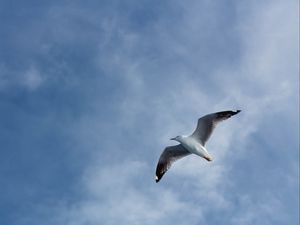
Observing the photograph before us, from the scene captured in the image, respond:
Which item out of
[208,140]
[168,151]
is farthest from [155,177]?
[208,140]

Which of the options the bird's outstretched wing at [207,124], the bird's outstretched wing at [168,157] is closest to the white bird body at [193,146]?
the bird's outstretched wing at [207,124]

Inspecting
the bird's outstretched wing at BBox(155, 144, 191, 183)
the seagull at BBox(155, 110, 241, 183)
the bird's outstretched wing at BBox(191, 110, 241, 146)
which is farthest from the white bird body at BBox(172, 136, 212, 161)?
the bird's outstretched wing at BBox(155, 144, 191, 183)

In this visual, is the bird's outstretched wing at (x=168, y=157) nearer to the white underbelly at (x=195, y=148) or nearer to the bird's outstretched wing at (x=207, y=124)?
the white underbelly at (x=195, y=148)

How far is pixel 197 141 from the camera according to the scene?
143 ft

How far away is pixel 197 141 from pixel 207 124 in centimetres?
147

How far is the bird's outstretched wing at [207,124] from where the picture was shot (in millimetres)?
42031

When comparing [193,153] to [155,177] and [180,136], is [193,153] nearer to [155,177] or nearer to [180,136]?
[180,136]

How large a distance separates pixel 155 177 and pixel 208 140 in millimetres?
5965

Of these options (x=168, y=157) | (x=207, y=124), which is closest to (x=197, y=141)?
(x=207, y=124)

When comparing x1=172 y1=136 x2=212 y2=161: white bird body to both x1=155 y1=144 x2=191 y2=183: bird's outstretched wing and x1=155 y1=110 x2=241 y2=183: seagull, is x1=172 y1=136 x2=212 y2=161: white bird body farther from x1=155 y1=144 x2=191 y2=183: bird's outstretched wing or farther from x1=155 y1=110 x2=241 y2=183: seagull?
x1=155 y1=144 x2=191 y2=183: bird's outstretched wing

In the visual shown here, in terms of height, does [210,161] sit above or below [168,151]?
below

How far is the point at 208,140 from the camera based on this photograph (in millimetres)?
43250

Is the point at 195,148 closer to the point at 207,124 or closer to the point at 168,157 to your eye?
the point at 207,124

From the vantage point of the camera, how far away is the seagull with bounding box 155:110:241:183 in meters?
42.2
